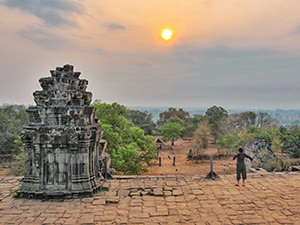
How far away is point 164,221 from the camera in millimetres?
5430

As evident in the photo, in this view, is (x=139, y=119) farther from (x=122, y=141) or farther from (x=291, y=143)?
(x=122, y=141)

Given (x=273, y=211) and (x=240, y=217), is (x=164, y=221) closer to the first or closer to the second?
(x=240, y=217)

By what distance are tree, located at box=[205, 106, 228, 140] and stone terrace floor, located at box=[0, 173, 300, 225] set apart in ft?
95.3

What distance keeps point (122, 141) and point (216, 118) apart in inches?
1214

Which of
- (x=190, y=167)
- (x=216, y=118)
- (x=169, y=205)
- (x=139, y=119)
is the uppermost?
(x=139, y=119)

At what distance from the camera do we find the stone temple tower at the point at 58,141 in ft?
22.5

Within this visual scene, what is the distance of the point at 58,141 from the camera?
6855 mm

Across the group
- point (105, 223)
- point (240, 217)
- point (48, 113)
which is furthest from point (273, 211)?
point (48, 113)

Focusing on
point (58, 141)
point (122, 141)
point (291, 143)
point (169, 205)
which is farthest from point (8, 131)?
point (291, 143)

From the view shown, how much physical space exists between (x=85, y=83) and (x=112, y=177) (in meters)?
3.83

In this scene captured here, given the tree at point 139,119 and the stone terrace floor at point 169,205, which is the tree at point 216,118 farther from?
the stone terrace floor at point 169,205

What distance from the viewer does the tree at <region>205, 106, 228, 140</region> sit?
37062mm

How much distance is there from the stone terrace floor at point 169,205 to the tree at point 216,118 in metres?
29.1

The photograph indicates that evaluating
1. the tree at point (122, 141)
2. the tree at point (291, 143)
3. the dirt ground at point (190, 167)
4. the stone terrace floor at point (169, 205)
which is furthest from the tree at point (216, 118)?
the stone terrace floor at point (169, 205)
